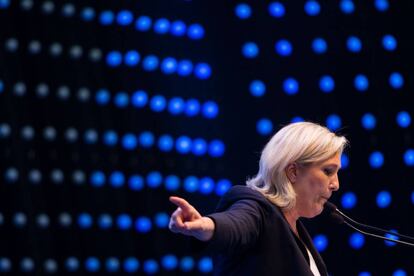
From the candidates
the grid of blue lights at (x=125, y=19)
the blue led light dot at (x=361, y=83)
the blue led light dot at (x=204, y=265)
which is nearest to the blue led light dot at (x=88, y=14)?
the grid of blue lights at (x=125, y=19)

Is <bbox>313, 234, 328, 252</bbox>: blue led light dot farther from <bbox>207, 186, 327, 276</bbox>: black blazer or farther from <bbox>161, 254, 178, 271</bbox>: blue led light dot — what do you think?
<bbox>207, 186, 327, 276</bbox>: black blazer

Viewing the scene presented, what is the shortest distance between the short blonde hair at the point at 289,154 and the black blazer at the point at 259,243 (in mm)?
84

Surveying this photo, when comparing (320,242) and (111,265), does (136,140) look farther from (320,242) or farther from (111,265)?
(320,242)

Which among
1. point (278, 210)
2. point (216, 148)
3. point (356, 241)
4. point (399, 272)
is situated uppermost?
point (278, 210)

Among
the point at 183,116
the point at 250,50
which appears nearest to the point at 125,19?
the point at 183,116

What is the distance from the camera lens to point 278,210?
1.89 m

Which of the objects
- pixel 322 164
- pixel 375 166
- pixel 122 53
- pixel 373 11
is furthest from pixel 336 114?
pixel 322 164

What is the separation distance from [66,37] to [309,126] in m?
1.32

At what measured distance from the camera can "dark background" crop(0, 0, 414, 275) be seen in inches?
109

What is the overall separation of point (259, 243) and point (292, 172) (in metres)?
0.29


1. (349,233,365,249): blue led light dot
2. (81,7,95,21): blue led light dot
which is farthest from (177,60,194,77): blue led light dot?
(349,233,365,249): blue led light dot

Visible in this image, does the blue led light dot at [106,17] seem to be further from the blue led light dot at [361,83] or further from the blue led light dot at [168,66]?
the blue led light dot at [361,83]

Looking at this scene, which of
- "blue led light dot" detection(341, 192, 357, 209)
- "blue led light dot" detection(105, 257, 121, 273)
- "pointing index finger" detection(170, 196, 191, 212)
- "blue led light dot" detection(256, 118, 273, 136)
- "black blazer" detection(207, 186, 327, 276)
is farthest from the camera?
"blue led light dot" detection(341, 192, 357, 209)

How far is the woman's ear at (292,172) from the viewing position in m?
1.98
